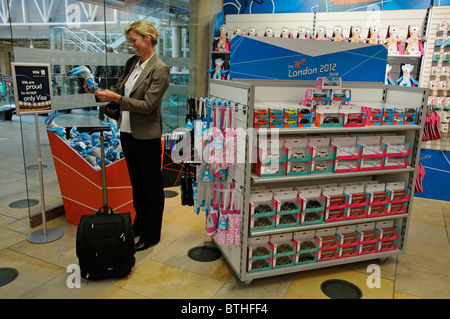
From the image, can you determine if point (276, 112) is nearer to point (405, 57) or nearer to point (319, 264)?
point (319, 264)

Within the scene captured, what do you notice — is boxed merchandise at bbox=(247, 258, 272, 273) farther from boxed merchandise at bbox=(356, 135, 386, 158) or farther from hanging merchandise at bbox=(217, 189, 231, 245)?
boxed merchandise at bbox=(356, 135, 386, 158)

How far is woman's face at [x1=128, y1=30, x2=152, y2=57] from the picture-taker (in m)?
2.73

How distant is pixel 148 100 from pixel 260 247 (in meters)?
1.43

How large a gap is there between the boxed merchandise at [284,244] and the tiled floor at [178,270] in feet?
0.76

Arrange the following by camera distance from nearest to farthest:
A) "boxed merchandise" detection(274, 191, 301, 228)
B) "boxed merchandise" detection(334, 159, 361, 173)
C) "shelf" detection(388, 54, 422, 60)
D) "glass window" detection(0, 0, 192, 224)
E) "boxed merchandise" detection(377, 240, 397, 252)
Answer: "boxed merchandise" detection(274, 191, 301, 228)
"boxed merchandise" detection(334, 159, 361, 173)
"boxed merchandise" detection(377, 240, 397, 252)
"glass window" detection(0, 0, 192, 224)
"shelf" detection(388, 54, 422, 60)

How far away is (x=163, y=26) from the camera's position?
5.46 m

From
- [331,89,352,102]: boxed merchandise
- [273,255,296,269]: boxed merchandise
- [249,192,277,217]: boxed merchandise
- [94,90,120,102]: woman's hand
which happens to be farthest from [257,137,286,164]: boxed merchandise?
[94,90,120,102]: woman's hand

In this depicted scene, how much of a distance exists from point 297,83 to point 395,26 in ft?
9.05

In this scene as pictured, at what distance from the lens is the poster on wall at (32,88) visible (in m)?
2.92

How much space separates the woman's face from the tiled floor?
67.6 inches

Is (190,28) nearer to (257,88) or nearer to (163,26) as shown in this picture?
(163,26)

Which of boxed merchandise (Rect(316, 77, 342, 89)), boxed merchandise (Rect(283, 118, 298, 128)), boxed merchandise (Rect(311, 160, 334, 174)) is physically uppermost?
boxed merchandise (Rect(316, 77, 342, 89))
